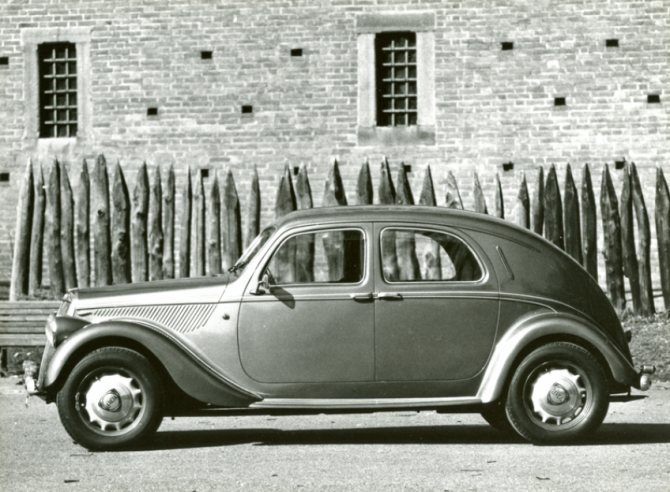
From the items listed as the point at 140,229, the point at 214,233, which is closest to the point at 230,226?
the point at 214,233

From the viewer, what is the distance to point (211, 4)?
17938 millimetres

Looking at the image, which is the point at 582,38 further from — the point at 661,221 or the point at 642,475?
the point at 642,475

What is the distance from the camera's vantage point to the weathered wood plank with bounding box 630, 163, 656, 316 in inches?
549

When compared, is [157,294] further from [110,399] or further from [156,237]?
[156,237]

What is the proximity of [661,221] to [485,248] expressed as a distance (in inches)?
272

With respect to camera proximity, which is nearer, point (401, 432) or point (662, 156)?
point (401, 432)

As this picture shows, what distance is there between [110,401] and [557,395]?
9.16 ft

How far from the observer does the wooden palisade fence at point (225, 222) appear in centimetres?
1407

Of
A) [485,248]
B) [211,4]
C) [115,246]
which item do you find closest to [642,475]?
[485,248]

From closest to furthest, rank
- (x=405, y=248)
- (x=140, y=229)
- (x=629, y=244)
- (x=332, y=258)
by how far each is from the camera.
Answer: (x=332, y=258), (x=405, y=248), (x=629, y=244), (x=140, y=229)

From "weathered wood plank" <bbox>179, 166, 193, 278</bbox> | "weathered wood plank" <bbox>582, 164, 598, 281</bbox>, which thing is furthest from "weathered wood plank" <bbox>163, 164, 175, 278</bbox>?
"weathered wood plank" <bbox>582, 164, 598, 281</bbox>

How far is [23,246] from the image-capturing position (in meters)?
14.7

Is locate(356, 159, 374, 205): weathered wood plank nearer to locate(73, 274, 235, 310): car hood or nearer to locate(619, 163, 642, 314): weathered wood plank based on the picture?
locate(619, 163, 642, 314): weathered wood plank

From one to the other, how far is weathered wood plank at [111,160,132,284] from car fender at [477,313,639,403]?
7668 mm
